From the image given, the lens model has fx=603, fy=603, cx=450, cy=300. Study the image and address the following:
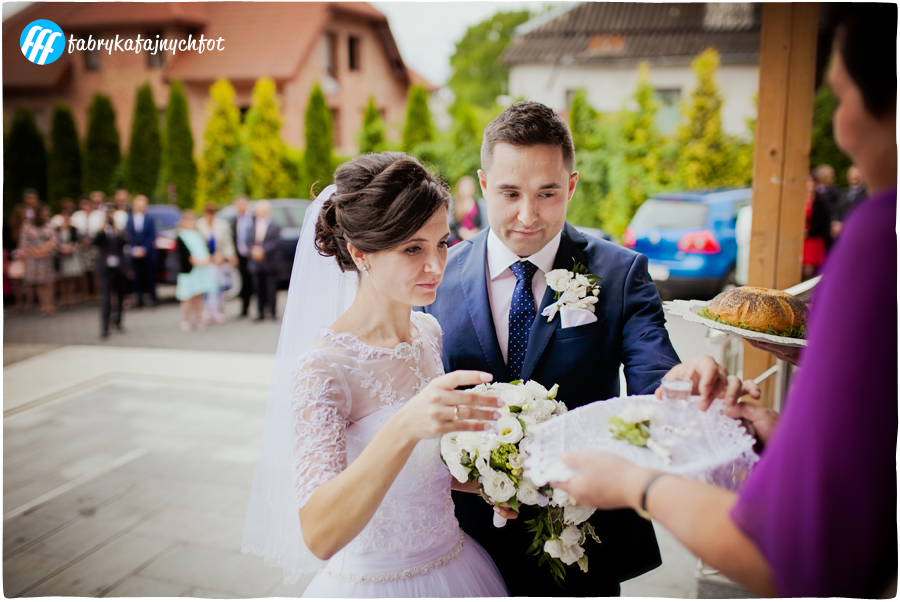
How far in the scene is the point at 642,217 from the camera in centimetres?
743

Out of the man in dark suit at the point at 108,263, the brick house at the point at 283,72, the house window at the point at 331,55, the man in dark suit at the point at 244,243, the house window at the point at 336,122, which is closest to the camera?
the man in dark suit at the point at 108,263

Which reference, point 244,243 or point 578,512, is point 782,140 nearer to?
point 578,512

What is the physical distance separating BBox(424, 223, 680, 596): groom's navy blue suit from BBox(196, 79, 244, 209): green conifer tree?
12239mm

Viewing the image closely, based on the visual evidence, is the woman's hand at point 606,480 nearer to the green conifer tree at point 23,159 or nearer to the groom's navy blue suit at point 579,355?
the groom's navy blue suit at point 579,355

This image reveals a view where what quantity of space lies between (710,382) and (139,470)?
13.3ft

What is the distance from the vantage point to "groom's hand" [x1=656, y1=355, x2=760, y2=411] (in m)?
1.27

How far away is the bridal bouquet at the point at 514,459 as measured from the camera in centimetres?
133

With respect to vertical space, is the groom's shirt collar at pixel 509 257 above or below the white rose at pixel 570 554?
above

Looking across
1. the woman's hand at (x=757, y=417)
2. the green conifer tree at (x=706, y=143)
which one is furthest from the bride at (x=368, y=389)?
the green conifer tree at (x=706, y=143)

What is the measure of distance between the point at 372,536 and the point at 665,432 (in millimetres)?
801

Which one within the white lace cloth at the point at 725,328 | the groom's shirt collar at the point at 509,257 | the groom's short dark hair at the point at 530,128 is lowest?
the white lace cloth at the point at 725,328

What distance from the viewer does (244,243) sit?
28.6 feet

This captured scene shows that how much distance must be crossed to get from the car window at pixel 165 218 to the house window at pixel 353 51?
436cm

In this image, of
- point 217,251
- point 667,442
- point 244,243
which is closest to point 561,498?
point 667,442
